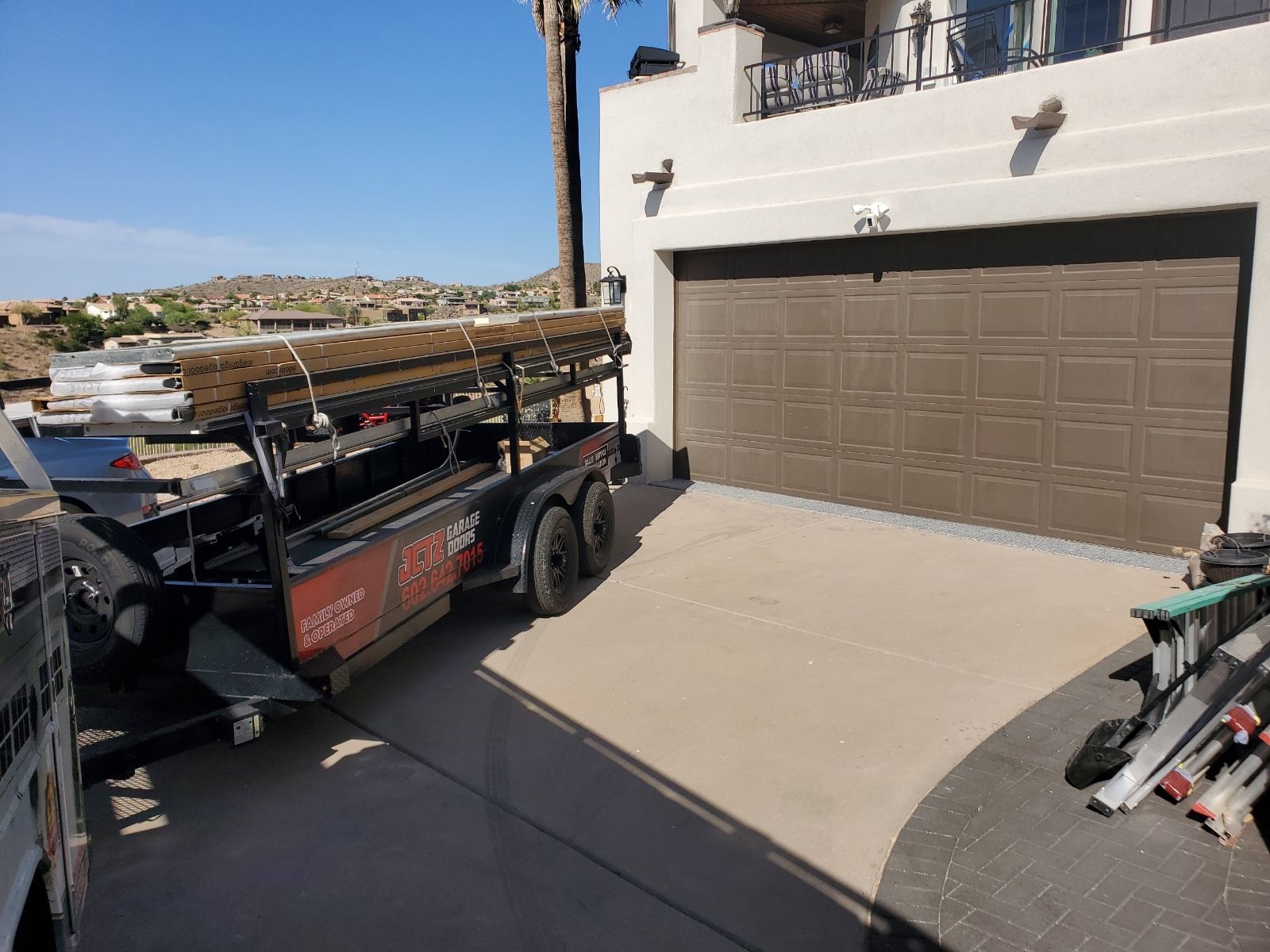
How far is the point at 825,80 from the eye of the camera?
10.6m

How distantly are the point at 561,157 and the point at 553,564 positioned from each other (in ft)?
29.2

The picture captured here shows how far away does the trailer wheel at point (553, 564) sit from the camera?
22.1 feet

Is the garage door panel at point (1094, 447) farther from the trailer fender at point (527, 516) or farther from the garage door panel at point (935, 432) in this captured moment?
the trailer fender at point (527, 516)

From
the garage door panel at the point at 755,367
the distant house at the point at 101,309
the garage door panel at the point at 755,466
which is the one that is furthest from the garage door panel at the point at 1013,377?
the distant house at the point at 101,309

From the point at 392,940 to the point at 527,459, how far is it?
4614mm

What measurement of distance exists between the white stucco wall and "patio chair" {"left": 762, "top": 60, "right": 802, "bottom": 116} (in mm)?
280

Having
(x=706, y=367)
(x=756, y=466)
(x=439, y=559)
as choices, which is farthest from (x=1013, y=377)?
(x=439, y=559)

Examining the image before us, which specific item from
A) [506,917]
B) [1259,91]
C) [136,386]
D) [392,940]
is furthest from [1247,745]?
[1259,91]

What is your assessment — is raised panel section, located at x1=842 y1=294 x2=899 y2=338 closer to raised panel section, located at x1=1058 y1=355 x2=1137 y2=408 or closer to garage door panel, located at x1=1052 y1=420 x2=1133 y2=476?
raised panel section, located at x1=1058 y1=355 x2=1137 y2=408

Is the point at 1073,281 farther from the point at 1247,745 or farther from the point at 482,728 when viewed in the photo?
the point at 482,728

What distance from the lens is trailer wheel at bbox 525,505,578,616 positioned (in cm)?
673

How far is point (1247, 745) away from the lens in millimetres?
4094

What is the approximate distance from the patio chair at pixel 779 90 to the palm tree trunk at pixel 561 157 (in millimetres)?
3816

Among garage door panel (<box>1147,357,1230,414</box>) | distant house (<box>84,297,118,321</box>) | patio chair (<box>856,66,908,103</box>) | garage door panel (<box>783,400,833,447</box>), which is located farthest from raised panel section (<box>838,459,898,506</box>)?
distant house (<box>84,297,118,321</box>)
